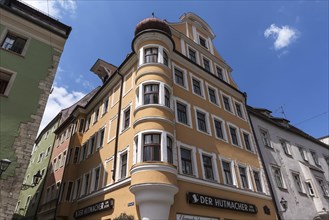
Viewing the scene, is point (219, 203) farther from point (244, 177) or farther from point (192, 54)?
point (192, 54)

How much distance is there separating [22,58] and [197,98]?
40.4 feet

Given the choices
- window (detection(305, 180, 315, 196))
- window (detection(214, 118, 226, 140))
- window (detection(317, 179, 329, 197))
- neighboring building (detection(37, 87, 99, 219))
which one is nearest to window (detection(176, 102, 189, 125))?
window (detection(214, 118, 226, 140))

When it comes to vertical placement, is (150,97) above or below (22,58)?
below

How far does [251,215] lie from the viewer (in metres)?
16.0

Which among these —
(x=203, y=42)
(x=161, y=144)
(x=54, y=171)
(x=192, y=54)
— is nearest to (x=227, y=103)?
(x=192, y=54)

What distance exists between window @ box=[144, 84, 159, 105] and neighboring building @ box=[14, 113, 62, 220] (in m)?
17.7

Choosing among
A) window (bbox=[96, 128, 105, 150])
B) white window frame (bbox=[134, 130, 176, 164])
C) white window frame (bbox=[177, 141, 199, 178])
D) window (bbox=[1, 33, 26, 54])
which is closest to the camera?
white window frame (bbox=[134, 130, 176, 164])

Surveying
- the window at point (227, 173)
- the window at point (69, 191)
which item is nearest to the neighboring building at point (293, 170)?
the window at point (227, 173)

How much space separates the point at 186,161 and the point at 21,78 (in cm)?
1098

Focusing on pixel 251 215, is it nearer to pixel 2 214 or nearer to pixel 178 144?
pixel 178 144

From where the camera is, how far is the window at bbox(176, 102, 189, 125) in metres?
16.4

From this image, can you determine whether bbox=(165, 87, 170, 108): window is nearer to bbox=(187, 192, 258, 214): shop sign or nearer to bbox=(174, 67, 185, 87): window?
bbox=(174, 67, 185, 87): window

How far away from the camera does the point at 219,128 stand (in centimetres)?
1925

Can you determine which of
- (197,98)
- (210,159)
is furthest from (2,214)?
(197,98)
